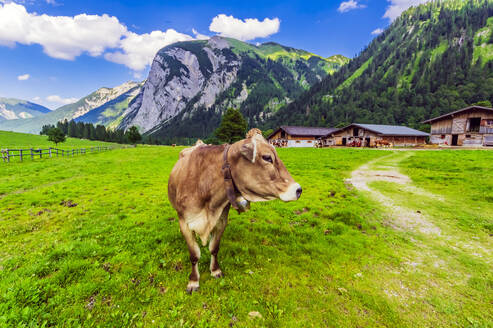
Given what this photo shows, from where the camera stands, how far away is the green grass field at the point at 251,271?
317cm

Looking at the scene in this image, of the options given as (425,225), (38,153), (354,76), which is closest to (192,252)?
(425,225)

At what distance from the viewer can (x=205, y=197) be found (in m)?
3.39

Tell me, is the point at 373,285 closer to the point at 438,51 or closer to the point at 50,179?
the point at 50,179

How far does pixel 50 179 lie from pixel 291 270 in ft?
56.1

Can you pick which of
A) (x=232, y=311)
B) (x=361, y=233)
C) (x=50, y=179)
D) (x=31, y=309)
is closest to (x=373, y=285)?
(x=361, y=233)

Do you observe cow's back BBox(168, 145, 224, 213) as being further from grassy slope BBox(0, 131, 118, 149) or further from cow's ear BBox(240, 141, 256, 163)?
grassy slope BBox(0, 131, 118, 149)

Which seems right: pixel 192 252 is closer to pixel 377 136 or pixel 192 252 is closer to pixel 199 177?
pixel 199 177

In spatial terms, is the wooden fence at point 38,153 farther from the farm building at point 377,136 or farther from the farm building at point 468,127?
the farm building at point 468,127

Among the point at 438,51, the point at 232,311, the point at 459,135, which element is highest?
the point at 438,51

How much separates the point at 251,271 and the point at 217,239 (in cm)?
112

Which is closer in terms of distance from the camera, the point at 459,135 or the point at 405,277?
the point at 405,277

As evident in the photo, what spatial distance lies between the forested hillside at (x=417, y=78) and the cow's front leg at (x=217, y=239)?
117749 millimetres

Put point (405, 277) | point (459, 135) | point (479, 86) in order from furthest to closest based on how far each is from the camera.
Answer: point (479, 86), point (459, 135), point (405, 277)

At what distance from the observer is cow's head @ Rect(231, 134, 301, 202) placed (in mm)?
2797
